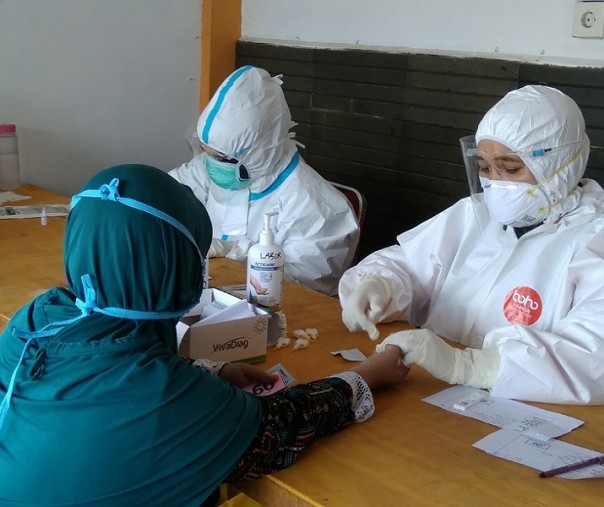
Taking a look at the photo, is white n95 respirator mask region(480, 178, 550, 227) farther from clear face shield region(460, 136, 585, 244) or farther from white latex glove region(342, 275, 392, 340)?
white latex glove region(342, 275, 392, 340)

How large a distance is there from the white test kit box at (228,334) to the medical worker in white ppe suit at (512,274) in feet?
0.95

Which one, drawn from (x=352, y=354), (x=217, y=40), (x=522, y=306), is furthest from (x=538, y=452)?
(x=217, y=40)

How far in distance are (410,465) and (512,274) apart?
84cm

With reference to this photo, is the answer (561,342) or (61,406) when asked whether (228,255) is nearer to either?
(561,342)

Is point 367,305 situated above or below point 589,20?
below

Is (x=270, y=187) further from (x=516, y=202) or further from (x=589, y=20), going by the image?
(x=589, y=20)

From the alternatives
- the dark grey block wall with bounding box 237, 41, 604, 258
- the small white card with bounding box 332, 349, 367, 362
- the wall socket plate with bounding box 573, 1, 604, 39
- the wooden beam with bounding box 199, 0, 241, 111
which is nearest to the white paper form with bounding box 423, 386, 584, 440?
the small white card with bounding box 332, 349, 367, 362

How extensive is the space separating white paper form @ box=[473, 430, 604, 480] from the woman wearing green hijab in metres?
0.38

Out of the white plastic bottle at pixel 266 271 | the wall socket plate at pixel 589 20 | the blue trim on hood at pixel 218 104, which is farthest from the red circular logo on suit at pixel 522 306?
the blue trim on hood at pixel 218 104

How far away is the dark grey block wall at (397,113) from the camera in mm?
2680

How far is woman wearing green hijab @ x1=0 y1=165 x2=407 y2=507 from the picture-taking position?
3.30 feet

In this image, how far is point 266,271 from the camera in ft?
5.45

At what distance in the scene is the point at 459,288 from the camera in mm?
1981

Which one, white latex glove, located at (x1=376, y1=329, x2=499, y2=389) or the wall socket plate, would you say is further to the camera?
the wall socket plate
